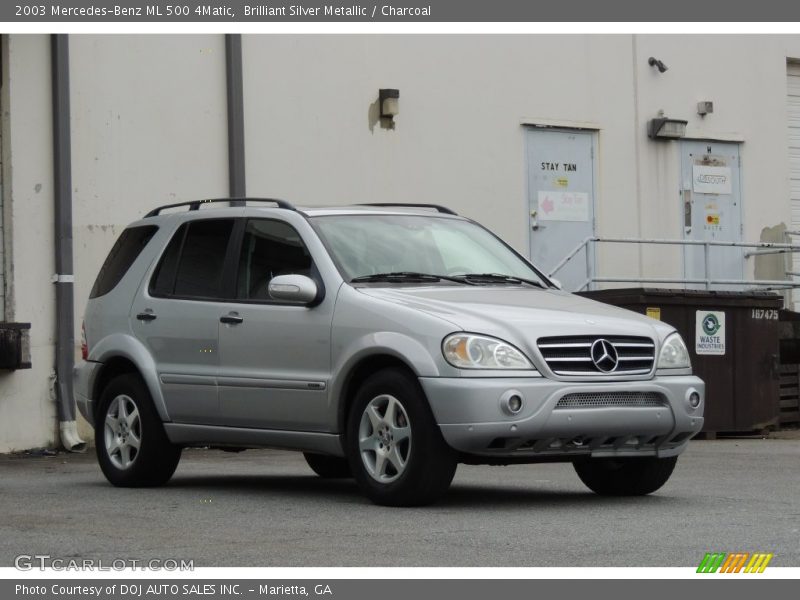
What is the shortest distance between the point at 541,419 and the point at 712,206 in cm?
1301

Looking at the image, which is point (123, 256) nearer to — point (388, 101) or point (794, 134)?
point (388, 101)

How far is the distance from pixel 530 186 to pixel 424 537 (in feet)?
40.6

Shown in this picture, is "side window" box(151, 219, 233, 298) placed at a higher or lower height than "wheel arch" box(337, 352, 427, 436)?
higher

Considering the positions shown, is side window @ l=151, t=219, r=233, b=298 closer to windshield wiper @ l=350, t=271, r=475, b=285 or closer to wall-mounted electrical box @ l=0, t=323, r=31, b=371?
windshield wiper @ l=350, t=271, r=475, b=285

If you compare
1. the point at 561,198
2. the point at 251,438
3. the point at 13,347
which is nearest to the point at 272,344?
the point at 251,438

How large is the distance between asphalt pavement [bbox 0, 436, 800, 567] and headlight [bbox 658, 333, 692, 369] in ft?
2.54

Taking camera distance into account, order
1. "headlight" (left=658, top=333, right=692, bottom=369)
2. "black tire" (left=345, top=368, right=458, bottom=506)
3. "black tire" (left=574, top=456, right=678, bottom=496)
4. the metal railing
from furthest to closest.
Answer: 1. the metal railing
2. "black tire" (left=574, top=456, right=678, bottom=496)
3. "headlight" (left=658, top=333, right=692, bottom=369)
4. "black tire" (left=345, top=368, right=458, bottom=506)

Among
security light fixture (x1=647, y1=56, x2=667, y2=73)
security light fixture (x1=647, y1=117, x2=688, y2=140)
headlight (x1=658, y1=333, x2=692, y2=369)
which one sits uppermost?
security light fixture (x1=647, y1=56, x2=667, y2=73)

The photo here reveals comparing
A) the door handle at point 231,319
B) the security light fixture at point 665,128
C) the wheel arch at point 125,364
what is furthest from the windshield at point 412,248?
the security light fixture at point 665,128

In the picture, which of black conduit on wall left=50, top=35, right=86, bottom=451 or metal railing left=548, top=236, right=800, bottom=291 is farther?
metal railing left=548, top=236, right=800, bottom=291

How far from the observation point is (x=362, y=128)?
1827cm

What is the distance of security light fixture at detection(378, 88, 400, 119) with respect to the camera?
719 inches

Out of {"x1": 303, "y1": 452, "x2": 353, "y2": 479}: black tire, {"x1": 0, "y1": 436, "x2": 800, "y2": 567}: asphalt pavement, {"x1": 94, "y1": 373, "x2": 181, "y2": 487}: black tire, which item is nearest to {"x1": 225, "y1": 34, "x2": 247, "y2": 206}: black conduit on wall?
{"x1": 0, "y1": 436, "x2": 800, "y2": 567}: asphalt pavement

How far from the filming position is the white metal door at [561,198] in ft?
64.4
